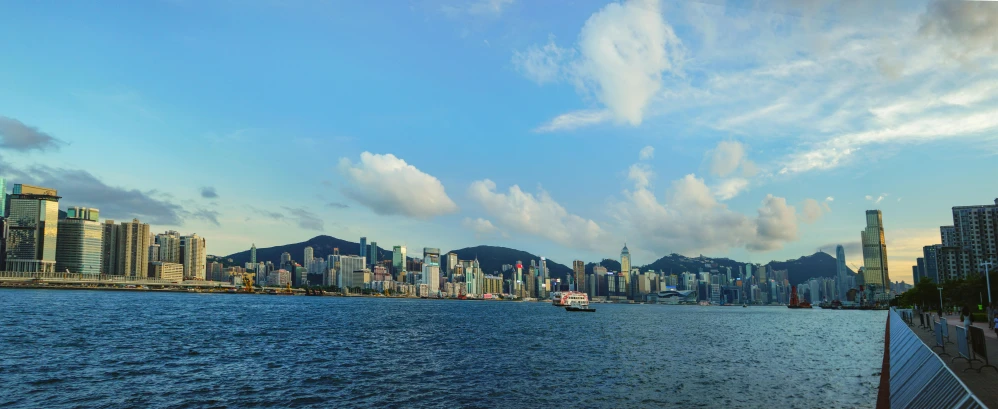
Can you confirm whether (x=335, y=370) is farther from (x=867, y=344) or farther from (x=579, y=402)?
(x=867, y=344)

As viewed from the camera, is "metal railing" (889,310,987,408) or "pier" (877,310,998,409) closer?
"metal railing" (889,310,987,408)

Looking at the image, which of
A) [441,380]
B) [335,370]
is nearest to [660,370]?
[441,380]

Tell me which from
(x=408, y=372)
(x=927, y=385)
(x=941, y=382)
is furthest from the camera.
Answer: (x=408, y=372)

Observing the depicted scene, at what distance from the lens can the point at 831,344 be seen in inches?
2574

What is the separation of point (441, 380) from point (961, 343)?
26088mm

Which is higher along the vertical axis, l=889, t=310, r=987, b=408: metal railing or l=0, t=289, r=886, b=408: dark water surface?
l=889, t=310, r=987, b=408: metal railing

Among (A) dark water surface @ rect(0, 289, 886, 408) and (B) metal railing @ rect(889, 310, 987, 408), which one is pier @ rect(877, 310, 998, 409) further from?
(A) dark water surface @ rect(0, 289, 886, 408)

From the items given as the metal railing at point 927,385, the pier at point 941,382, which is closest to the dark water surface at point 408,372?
the pier at point 941,382

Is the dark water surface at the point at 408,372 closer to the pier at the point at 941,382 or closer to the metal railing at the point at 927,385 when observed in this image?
the pier at the point at 941,382

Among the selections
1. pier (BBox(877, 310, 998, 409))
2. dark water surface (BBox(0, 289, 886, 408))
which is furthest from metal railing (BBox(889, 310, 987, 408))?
dark water surface (BBox(0, 289, 886, 408))

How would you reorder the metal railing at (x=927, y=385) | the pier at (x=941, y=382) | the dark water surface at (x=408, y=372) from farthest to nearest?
1. the dark water surface at (x=408, y=372)
2. the pier at (x=941, y=382)
3. the metal railing at (x=927, y=385)

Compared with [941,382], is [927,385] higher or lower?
lower

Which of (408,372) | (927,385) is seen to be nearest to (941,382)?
(927,385)

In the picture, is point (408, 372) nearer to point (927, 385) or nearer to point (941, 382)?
point (927, 385)
